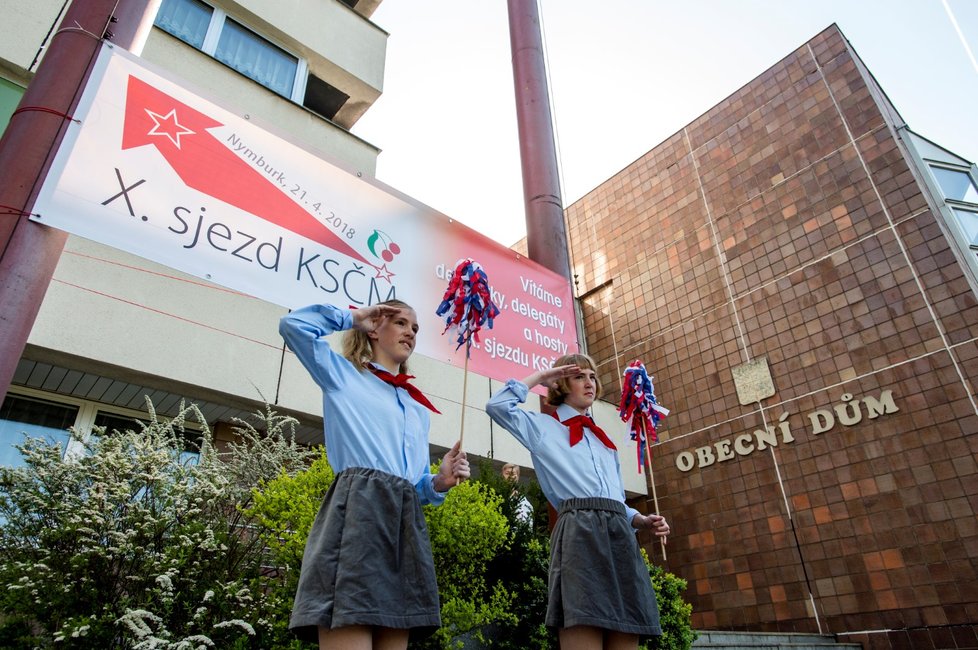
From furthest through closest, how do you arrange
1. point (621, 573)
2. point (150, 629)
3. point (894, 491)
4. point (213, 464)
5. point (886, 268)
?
point (886, 268)
point (894, 491)
point (213, 464)
point (150, 629)
point (621, 573)

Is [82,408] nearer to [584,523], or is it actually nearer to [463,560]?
[463,560]

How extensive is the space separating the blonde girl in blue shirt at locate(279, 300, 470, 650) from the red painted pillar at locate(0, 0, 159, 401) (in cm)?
72

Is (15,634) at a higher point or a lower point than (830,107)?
lower

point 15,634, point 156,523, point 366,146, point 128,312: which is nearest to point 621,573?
point 156,523

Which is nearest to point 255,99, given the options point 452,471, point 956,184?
point 452,471

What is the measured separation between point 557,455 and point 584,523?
0.92 ft

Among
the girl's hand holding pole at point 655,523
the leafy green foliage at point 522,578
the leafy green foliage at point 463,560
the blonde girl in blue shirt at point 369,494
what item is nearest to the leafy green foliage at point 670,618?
the leafy green foliage at point 522,578

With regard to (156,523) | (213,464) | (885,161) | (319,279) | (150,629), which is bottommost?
(150,629)

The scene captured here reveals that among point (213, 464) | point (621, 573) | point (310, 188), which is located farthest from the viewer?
point (213, 464)

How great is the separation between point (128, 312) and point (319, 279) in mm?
2176

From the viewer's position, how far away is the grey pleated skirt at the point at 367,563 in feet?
4.94

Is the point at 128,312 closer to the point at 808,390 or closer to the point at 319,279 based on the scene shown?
the point at 319,279

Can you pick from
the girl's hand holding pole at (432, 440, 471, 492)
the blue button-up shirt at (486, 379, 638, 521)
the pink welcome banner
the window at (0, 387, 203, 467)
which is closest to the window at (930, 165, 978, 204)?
the pink welcome banner

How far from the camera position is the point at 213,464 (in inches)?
124
